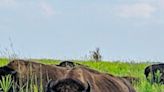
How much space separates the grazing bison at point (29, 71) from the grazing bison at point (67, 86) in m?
2.79

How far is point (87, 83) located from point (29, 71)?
9.15 feet

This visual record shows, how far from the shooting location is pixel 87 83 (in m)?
6.39

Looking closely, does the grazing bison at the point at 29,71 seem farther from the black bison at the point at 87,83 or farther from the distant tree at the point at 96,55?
the distant tree at the point at 96,55

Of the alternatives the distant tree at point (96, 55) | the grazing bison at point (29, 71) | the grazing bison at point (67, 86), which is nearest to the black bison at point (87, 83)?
the grazing bison at point (67, 86)

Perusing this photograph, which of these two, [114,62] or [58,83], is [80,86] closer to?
[58,83]

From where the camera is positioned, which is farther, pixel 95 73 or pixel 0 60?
pixel 0 60

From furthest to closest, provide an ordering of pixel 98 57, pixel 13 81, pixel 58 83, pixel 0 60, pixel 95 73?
1. pixel 98 57
2. pixel 0 60
3. pixel 13 81
4. pixel 95 73
5. pixel 58 83

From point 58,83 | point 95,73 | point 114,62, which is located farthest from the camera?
point 114,62

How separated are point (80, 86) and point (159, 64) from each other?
10.3 metres

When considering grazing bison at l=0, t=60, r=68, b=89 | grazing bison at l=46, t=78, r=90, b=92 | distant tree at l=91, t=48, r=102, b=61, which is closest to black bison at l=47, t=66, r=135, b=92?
grazing bison at l=46, t=78, r=90, b=92

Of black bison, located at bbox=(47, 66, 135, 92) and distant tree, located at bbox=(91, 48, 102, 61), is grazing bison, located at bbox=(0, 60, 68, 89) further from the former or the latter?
distant tree, located at bbox=(91, 48, 102, 61)

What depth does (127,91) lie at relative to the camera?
840cm

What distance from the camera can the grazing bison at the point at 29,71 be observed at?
896cm

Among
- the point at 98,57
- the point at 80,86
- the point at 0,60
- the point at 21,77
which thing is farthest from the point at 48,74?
the point at 98,57
